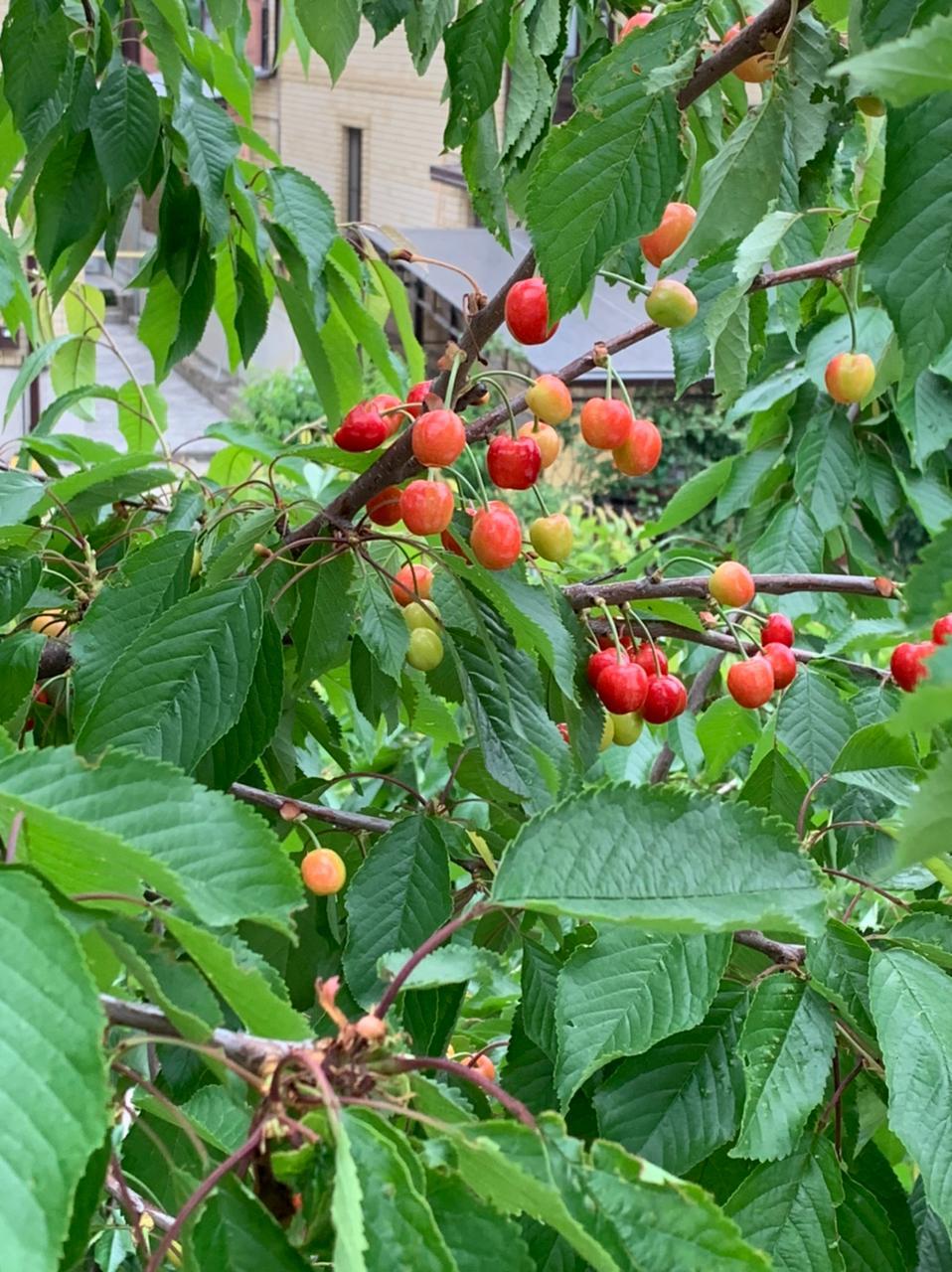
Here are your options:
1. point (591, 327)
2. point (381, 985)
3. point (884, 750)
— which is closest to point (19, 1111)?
point (381, 985)

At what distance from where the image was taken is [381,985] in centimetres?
81

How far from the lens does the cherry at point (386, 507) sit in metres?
0.96

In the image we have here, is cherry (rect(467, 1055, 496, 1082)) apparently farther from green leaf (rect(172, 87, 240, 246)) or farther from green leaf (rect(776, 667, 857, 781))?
green leaf (rect(172, 87, 240, 246))

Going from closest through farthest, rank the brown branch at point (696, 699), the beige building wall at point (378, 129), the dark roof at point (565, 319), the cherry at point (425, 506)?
the cherry at point (425, 506), the brown branch at point (696, 699), the dark roof at point (565, 319), the beige building wall at point (378, 129)

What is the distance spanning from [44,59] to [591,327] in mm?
6044

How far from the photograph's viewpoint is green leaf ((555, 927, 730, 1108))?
0.65 meters

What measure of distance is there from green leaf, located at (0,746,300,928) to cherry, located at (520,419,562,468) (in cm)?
53

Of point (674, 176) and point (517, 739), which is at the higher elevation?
point (674, 176)

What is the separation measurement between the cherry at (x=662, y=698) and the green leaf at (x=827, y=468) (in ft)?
2.91

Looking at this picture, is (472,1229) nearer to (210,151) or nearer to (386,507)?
(386,507)

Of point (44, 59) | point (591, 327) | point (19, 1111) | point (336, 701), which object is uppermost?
point (44, 59)

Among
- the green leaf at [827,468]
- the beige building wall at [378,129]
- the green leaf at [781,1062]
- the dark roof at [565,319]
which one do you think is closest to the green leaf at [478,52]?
the green leaf at [781,1062]

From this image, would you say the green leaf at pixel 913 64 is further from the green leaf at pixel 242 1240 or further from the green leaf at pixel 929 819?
the green leaf at pixel 242 1240

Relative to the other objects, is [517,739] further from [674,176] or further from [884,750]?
[674,176]
